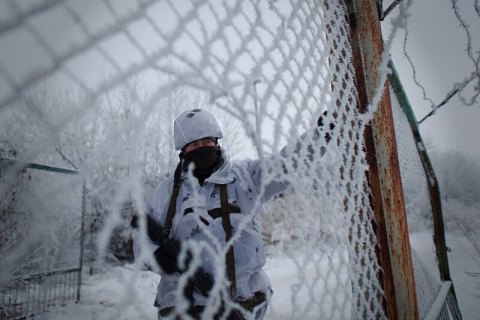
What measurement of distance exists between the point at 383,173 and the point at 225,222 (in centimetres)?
84

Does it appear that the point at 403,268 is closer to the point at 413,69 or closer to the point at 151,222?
the point at 413,69

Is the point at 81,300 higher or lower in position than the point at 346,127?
lower

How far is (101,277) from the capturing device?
24.3 ft

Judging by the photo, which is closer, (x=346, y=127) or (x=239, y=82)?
(x=239, y=82)

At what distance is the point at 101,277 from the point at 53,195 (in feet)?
26.6

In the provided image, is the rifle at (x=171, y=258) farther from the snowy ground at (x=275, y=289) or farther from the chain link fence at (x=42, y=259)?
the chain link fence at (x=42, y=259)

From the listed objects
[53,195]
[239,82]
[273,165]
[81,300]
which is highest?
[239,82]

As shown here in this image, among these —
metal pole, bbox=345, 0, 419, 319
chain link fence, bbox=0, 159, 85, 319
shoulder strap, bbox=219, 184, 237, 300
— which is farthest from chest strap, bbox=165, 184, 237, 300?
chain link fence, bbox=0, 159, 85, 319

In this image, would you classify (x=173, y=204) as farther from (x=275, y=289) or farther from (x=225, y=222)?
(x=275, y=289)

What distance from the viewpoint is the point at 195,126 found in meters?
1.88

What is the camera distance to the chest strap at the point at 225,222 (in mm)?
1597

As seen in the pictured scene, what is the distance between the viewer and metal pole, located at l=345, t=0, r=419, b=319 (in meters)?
1.21

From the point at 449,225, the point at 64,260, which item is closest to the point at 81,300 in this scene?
the point at 64,260

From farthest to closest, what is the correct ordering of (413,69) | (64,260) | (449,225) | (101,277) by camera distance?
(449,225) < (101,277) < (64,260) < (413,69)
